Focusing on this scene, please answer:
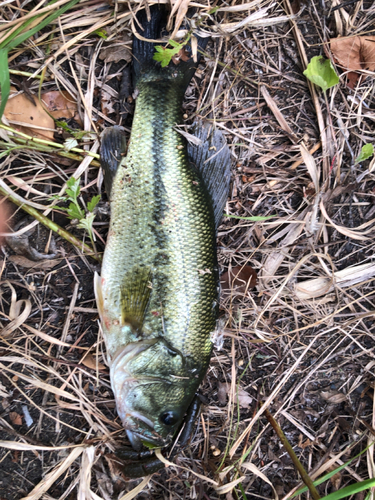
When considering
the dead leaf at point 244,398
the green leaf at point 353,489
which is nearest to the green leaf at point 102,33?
the dead leaf at point 244,398

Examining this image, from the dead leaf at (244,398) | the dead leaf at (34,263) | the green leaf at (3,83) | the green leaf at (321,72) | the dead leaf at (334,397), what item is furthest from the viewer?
the dead leaf at (334,397)

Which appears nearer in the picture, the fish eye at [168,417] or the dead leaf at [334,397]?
the fish eye at [168,417]

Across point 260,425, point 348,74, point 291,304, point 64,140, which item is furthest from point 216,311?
point 348,74

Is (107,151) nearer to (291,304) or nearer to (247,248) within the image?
(247,248)

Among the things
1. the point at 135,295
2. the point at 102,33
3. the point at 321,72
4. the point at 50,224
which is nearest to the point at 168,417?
the point at 135,295

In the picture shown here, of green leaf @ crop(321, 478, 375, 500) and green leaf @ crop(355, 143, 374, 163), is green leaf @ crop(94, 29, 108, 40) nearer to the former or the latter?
green leaf @ crop(355, 143, 374, 163)

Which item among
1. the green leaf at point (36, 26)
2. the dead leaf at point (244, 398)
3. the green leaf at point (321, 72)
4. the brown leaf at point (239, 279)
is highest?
the green leaf at point (36, 26)

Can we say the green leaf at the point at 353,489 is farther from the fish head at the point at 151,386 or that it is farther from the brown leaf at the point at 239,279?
the brown leaf at the point at 239,279
